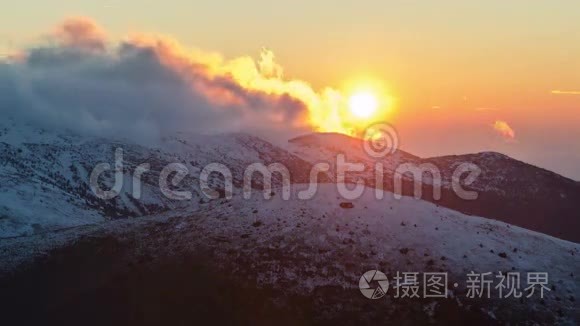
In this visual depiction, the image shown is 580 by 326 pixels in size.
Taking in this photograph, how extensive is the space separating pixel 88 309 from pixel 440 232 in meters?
33.8

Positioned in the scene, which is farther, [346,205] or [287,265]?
[346,205]

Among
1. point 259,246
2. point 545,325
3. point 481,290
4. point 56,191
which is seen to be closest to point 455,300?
point 481,290

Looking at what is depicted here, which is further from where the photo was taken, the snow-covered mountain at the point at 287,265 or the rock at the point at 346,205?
the rock at the point at 346,205

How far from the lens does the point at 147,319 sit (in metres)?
47.6

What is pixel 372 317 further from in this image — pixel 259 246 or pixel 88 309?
pixel 88 309

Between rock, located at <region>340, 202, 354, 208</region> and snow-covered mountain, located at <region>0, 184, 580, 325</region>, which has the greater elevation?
rock, located at <region>340, 202, 354, 208</region>

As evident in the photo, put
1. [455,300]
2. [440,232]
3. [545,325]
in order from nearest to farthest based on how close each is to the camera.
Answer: [545,325] < [455,300] < [440,232]

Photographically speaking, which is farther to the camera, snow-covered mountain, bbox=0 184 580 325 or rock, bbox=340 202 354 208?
rock, bbox=340 202 354 208

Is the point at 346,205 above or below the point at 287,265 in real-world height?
above

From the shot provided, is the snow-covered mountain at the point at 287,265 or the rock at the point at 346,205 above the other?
the rock at the point at 346,205

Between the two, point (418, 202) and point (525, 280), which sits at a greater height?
point (418, 202)

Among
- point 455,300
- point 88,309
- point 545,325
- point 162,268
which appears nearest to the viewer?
point 545,325

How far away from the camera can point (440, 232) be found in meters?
58.2

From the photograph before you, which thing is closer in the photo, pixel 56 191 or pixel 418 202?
pixel 418 202
